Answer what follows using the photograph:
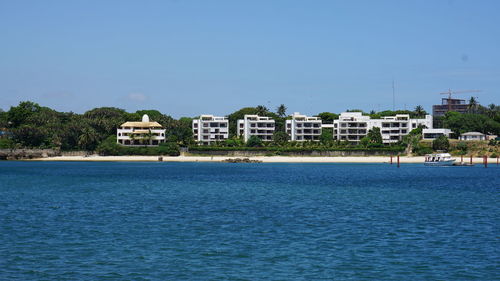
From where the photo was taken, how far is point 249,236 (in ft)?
131

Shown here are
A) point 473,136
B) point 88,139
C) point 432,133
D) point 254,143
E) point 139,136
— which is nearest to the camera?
point 473,136

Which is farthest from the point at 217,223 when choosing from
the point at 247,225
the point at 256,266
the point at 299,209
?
the point at 256,266

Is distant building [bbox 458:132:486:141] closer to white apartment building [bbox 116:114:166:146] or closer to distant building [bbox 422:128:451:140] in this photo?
distant building [bbox 422:128:451:140]

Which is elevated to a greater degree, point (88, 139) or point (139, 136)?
point (139, 136)

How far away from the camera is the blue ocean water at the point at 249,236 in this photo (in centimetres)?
2975

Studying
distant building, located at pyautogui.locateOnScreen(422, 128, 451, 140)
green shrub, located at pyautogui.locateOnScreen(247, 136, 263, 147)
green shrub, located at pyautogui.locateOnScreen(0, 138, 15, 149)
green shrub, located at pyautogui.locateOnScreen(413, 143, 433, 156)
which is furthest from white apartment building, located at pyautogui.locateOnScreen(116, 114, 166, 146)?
distant building, located at pyautogui.locateOnScreen(422, 128, 451, 140)

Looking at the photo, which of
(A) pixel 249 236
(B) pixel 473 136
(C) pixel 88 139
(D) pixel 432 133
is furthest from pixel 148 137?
(A) pixel 249 236

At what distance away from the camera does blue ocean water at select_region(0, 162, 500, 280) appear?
97.6 ft

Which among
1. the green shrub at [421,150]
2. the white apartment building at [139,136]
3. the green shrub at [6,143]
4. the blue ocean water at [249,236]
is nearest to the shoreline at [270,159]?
the green shrub at [421,150]

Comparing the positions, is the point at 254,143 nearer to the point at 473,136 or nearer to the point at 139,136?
the point at 139,136

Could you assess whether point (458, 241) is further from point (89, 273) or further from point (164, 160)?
point (164, 160)

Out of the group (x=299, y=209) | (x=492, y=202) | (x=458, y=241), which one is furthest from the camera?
(x=492, y=202)

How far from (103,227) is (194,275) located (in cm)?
1701

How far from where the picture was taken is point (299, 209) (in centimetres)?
5597
